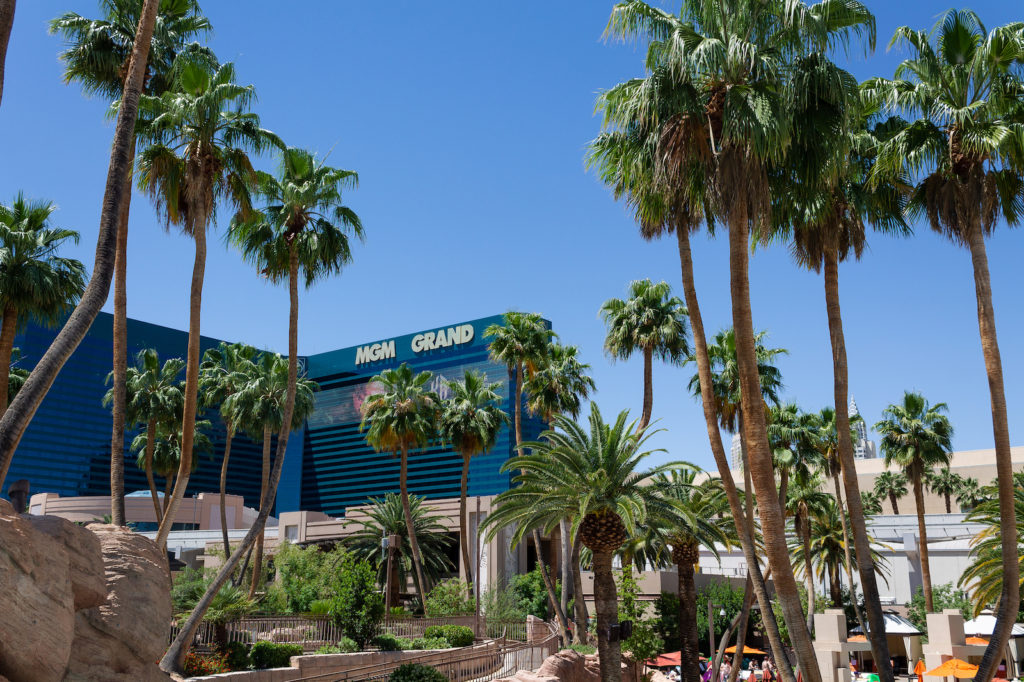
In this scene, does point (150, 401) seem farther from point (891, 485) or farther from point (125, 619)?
point (891, 485)

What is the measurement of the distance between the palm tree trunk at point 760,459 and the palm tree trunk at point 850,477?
247 cm

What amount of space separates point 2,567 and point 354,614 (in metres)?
20.8

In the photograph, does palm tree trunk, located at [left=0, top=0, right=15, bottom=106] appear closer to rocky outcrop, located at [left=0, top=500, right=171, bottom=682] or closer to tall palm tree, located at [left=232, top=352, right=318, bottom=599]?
rocky outcrop, located at [left=0, top=500, right=171, bottom=682]

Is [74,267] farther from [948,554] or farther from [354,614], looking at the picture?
[948,554]

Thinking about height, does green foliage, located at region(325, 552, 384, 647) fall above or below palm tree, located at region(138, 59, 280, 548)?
below

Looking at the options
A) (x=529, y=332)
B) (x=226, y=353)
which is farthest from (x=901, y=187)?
(x=226, y=353)

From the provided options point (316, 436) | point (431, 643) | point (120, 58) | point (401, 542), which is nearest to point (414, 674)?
point (431, 643)

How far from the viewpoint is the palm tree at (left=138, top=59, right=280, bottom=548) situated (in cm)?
2120

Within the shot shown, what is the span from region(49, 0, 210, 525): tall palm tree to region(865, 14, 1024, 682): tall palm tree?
18858 millimetres

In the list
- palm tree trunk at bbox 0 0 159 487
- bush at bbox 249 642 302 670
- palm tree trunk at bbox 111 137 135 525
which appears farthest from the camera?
bush at bbox 249 642 302 670

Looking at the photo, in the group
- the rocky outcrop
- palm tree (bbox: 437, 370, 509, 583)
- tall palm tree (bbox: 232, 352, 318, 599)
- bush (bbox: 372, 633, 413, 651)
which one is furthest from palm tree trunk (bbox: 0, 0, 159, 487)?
palm tree (bbox: 437, 370, 509, 583)

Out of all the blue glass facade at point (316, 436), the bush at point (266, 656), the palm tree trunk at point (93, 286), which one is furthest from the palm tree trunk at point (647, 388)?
the blue glass facade at point (316, 436)

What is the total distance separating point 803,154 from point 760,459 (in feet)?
21.0

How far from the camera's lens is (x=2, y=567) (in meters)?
7.52
